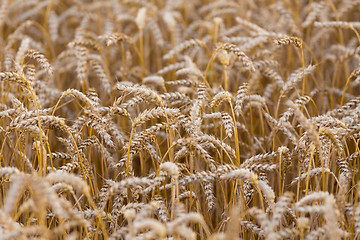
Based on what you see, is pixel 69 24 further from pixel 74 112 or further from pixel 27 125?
pixel 27 125

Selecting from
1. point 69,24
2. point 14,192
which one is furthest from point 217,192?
point 69,24

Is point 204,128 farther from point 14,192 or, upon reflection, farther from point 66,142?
point 14,192

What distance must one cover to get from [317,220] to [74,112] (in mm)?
1742

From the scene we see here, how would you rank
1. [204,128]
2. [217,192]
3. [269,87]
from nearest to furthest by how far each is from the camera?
[217,192]
[204,128]
[269,87]

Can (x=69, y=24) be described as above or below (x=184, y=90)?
above

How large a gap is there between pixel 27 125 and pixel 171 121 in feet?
2.06

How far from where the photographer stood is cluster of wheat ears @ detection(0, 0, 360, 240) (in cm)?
148

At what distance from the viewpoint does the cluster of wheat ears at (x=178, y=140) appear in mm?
1483

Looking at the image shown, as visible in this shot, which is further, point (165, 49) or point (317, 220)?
point (165, 49)

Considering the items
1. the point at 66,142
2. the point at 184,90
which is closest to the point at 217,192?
the point at 184,90

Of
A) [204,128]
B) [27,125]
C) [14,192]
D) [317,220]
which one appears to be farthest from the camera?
[204,128]

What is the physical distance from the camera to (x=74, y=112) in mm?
2809

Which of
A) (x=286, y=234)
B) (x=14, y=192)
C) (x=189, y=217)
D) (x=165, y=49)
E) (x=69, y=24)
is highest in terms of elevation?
(x=69, y=24)

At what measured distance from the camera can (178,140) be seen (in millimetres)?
1648
